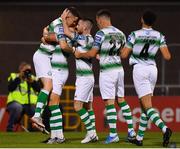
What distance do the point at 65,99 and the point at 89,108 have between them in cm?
679

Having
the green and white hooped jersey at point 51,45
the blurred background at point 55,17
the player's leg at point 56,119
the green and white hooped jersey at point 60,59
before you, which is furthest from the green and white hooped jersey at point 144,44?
the blurred background at point 55,17

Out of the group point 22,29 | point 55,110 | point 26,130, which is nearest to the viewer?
point 55,110

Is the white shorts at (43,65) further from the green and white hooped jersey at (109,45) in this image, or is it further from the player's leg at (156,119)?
the player's leg at (156,119)

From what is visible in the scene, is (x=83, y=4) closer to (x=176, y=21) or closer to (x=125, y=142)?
(x=176, y=21)

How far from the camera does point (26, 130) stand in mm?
22578

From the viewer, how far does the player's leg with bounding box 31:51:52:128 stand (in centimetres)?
1716

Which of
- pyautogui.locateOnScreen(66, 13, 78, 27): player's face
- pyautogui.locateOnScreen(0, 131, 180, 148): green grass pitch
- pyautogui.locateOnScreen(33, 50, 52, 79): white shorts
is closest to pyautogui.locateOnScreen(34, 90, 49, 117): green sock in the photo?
pyautogui.locateOnScreen(33, 50, 52, 79): white shorts

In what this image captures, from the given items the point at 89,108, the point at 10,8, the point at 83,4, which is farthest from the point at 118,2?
the point at 89,108

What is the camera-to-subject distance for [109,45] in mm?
16531

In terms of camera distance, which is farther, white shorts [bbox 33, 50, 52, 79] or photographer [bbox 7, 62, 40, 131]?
photographer [bbox 7, 62, 40, 131]

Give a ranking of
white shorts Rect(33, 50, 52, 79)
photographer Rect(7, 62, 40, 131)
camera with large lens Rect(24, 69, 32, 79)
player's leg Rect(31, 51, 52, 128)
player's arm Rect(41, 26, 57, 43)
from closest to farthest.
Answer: player's arm Rect(41, 26, 57, 43)
player's leg Rect(31, 51, 52, 128)
white shorts Rect(33, 50, 52, 79)
camera with large lens Rect(24, 69, 32, 79)
photographer Rect(7, 62, 40, 131)

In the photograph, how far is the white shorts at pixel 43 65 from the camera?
17516 millimetres

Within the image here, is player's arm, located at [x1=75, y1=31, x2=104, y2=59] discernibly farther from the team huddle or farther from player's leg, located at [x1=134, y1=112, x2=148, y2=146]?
player's leg, located at [x1=134, y1=112, x2=148, y2=146]

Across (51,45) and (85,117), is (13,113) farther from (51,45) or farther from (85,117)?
(85,117)
